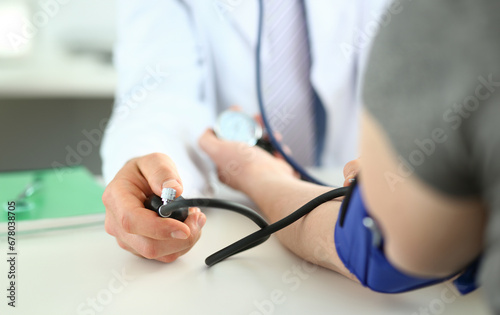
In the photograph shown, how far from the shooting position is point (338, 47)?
2.59ft

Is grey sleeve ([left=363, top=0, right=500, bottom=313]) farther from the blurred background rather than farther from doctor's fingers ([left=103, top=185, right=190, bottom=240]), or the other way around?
the blurred background

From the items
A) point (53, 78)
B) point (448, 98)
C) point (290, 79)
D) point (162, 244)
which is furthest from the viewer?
point (53, 78)

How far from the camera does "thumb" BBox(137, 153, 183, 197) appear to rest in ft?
1.27

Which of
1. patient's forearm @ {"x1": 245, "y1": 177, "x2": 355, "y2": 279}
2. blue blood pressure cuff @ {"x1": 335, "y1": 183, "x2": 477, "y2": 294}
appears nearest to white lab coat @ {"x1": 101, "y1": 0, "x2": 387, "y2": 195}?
patient's forearm @ {"x1": 245, "y1": 177, "x2": 355, "y2": 279}

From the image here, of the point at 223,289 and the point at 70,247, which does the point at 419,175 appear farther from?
the point at 70,247

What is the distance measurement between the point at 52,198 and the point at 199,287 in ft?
1.30

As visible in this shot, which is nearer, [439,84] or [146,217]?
[439,84]

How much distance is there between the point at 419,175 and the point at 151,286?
270mm

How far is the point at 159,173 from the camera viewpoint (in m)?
0.41

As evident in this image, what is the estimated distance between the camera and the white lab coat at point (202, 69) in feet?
2.04

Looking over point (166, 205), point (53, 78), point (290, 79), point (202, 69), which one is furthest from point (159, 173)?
point (53, 78)

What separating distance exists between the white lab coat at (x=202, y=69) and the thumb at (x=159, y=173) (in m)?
0.10

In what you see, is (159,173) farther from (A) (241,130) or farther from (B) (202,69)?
(B) (202,69)

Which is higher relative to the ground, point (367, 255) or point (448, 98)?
point (448, 98)
